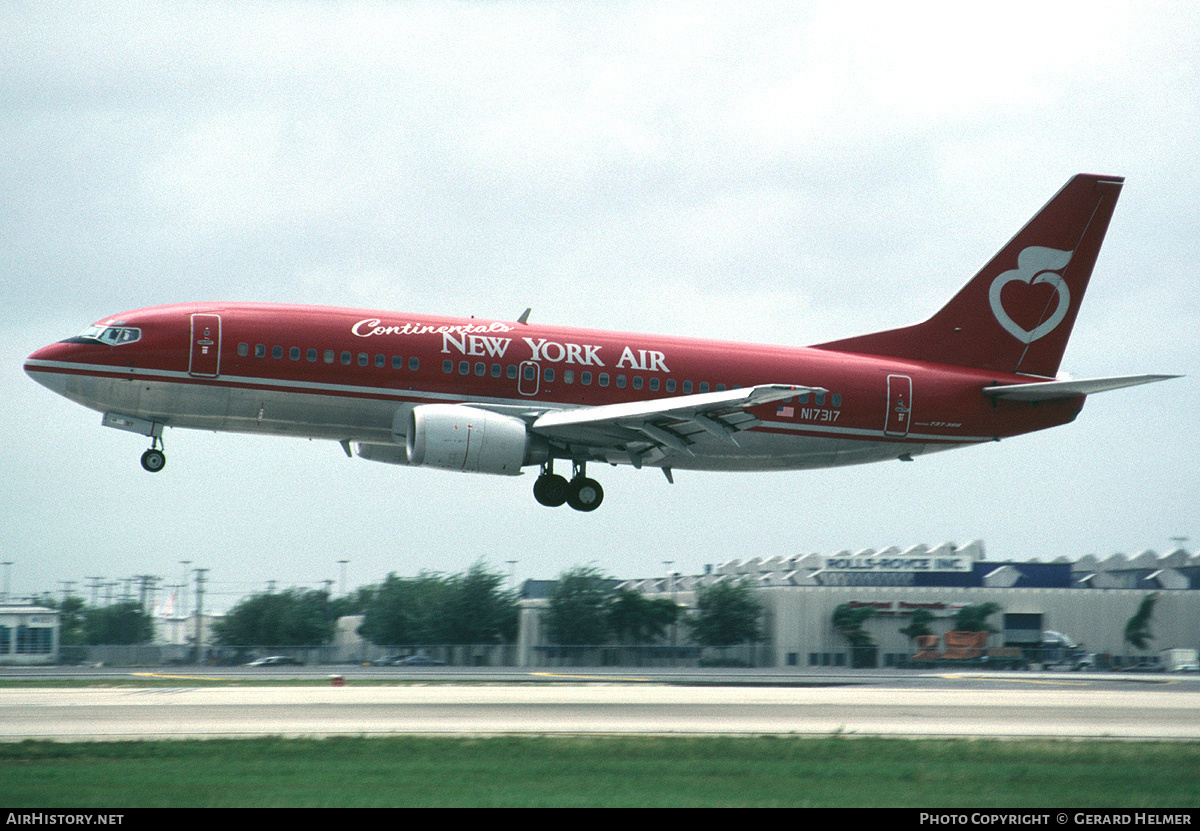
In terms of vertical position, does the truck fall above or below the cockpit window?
below

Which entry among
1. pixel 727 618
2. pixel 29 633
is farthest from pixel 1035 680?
Answer: pixel 29 633

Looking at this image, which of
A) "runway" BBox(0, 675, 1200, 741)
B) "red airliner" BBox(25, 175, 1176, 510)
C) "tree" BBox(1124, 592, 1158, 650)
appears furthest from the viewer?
"tree" BBox(1124, 592, 1158, 650)

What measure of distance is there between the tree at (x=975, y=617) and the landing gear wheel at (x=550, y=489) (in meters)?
49.7

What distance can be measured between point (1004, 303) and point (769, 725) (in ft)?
62.6

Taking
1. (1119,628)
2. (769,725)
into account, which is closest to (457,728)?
(769,725)

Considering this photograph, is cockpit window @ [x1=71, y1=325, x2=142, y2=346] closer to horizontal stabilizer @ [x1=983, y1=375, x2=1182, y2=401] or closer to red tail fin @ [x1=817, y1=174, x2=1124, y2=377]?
red tail fin @ [x1=817, y1=174, x2=1124, y2=377]

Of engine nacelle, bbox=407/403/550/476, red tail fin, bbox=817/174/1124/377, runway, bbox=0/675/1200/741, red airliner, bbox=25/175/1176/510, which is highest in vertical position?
red tail fin, bbox=817/174/1124/377

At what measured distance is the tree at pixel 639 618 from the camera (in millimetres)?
85375

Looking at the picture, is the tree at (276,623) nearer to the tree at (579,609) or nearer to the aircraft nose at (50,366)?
the tree at (579,609)

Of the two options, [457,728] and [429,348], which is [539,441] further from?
[457,728]

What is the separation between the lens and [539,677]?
52281 millimetres

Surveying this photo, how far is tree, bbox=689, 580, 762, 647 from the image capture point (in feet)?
268

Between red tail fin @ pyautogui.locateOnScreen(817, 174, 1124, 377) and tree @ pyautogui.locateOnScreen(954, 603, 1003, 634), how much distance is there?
40.6 metres

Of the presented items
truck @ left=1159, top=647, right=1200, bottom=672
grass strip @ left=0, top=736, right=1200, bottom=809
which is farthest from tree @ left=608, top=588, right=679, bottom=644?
grass strip @ left=0, top=736, right=1200, bottom=809
